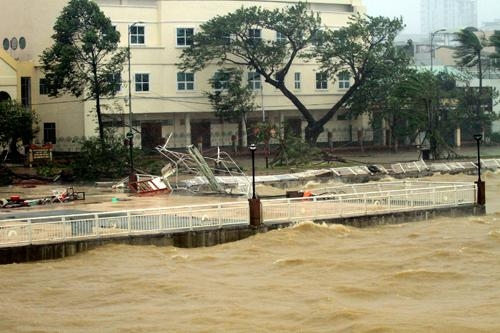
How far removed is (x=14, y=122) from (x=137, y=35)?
13.2 m

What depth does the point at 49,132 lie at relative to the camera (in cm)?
6588

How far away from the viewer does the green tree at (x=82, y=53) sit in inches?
2144

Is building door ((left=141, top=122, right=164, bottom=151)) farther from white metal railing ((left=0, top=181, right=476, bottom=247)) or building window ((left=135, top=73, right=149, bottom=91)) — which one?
white metal railing ((left=0, top=181, right=476, bottom=247))

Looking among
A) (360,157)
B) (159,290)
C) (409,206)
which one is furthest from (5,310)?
(360,157)

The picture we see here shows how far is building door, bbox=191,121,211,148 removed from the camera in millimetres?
68562

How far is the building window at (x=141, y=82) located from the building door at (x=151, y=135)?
318 cm

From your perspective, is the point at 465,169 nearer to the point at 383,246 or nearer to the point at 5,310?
the point at 383,246

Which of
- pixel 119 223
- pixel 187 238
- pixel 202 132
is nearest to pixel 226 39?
pixel 202 132

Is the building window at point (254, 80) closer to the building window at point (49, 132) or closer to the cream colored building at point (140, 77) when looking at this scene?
the cream colored building at point (140, 77)

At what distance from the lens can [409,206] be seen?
3091cm

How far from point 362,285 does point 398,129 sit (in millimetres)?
49972

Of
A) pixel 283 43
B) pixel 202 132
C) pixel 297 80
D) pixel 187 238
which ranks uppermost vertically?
pixel 283 43

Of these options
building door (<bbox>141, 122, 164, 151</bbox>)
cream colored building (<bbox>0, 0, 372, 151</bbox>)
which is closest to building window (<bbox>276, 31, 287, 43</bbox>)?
cream colored building (<bbox>0, 0, 372, 151</bbox>)

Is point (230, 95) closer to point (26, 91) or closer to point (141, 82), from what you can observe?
point (141, 82)
